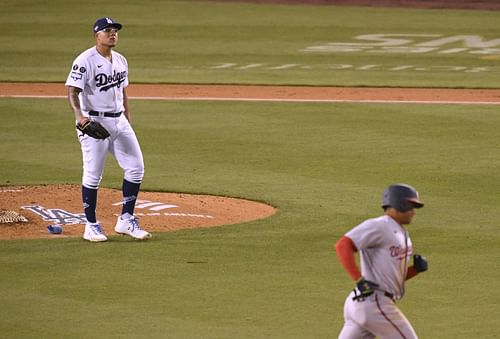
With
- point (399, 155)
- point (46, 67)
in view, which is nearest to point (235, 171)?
point (399, 155)

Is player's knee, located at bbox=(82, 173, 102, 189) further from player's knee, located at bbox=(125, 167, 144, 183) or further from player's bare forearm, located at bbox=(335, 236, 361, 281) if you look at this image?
player's bare forearm, located at bbox=(335, 236, 361, 281)

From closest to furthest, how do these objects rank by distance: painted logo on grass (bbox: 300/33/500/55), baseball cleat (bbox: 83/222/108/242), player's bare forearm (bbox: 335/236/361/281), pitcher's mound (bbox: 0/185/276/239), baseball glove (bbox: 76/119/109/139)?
player's bare forearm (bbox: 335/236/361/281), baseball glove (bbox: 76/119/109/139), baseball cleat (bbox: 83/222/108/242), pitcher's mound (bbox: 0/185/276/239), painted logo on grass (bbox: 300/33/500/55)

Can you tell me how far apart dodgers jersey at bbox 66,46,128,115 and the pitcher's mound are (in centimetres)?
139

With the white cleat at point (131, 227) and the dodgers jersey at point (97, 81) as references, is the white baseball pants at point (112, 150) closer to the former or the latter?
the dodgers jersey at point (97, 81)

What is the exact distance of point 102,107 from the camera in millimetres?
12406

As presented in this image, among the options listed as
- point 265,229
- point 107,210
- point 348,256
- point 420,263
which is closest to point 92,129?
point 107,210

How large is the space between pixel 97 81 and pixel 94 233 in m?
1.49

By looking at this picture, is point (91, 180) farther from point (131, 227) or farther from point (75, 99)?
point (75, 99)

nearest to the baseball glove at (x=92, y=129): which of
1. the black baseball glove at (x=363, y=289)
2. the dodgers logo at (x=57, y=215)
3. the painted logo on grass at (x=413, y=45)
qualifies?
the dodgers logo at (x=57, y=215)

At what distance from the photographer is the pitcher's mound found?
521 inches

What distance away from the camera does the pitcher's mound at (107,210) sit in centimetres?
1324

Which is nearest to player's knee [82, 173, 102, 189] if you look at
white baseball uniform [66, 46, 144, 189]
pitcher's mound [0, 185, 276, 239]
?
white baseball uniform [66, 46, 144, 189]

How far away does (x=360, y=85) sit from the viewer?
25953 millimetres

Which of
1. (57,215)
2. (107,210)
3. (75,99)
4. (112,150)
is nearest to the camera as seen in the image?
(75,99)
